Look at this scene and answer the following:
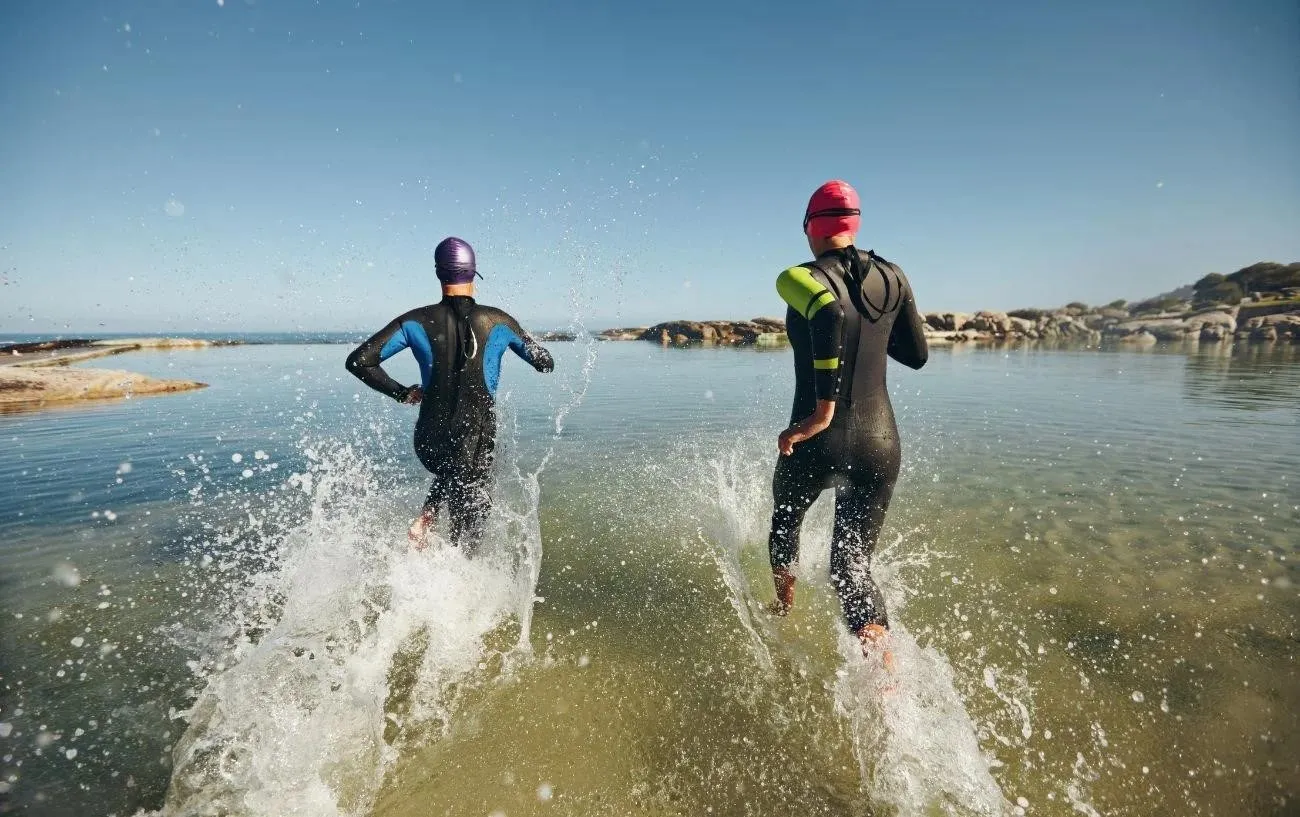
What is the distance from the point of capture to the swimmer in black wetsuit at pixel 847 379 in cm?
321

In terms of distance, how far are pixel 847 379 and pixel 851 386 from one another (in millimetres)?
58

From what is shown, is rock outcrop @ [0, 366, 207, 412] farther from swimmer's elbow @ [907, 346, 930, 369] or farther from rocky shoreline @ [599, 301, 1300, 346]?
rocky shoreline @ [599, 301, 1300, 346]

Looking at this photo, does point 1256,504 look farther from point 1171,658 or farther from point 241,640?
point 241,640

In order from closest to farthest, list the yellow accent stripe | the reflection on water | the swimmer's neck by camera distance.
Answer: the yellow accent stripe → the swimmer's neck → the reflection on water

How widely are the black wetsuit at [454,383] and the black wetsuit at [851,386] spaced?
2459 mm

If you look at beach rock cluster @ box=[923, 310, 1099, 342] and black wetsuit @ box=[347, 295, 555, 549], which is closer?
black wetsuit @ box=[347, 295, 555, 549]

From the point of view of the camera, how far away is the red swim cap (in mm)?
3398

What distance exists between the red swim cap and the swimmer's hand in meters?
1.15

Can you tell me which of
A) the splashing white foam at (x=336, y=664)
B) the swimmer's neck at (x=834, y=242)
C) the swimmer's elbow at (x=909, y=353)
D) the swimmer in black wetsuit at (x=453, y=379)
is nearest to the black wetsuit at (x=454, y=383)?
the swimmer in black wetsuit at (x=453, y=379)

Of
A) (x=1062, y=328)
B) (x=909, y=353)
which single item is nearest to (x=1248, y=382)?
(x=909, y=353)

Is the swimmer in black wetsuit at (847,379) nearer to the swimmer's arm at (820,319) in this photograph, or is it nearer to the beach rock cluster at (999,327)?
the swimmer's arm at (820,319)

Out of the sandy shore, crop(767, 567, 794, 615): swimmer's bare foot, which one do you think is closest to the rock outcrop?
the sandy shore

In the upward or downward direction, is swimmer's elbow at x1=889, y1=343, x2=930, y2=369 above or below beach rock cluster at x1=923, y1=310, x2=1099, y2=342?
below

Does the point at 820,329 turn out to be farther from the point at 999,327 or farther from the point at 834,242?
the point at 999,327
